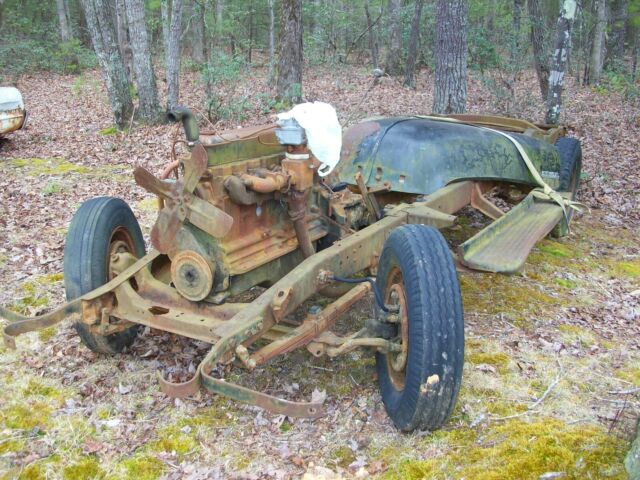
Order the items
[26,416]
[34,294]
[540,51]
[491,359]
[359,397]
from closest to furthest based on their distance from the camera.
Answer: [26,416]
[359,397]
[491,359]
[34,294]
[540,51]

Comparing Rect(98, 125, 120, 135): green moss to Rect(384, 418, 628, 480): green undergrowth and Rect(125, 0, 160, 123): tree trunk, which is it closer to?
Rect(125, 0, 160, 123): tree trunk

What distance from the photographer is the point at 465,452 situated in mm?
3010

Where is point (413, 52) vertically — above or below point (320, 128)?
above

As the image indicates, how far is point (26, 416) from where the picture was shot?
3.46 metres

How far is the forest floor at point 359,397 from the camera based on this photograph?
3004mm

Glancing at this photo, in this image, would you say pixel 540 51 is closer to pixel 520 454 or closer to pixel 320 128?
pixel 320 128

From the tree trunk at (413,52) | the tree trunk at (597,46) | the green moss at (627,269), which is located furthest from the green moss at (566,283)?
the tree trunk at (413,52)

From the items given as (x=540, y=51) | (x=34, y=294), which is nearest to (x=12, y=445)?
(x=34, y=294)

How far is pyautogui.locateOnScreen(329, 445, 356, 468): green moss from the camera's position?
3041 mm

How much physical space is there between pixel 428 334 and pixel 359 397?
0.92 meters

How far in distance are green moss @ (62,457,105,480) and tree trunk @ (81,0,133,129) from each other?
351 inches

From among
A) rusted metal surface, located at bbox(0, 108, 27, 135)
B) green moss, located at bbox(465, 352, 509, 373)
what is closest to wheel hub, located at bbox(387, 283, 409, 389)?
green moss, located at bbox(465, 352, 509, 373)

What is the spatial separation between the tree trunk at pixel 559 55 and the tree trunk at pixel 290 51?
4898 mm

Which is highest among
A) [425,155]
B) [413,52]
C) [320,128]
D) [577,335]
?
[413,52]
